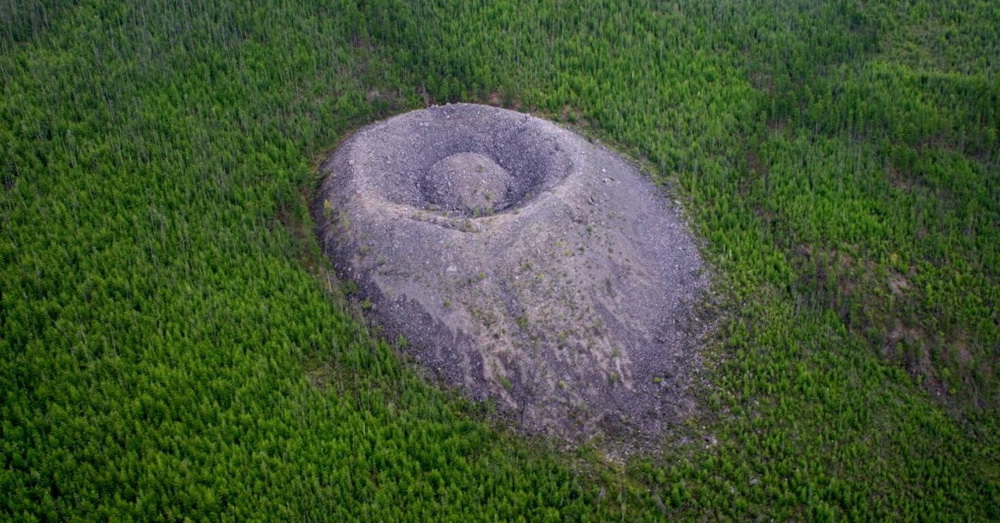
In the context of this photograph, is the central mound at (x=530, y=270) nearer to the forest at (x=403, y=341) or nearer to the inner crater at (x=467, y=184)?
the inner crater at (x=467, y=184)

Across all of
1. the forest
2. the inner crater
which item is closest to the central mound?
the inner crater

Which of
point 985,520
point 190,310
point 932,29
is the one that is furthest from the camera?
point 932,29

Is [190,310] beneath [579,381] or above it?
above

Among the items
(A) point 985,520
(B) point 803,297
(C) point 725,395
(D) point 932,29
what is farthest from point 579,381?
(D) point 932,29

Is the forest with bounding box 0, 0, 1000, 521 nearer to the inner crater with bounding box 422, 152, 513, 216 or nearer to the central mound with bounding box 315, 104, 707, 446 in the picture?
the central mound with bounding box 315, 104, 707, 446

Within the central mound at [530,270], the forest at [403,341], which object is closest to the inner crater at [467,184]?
the central mound at [530,270]

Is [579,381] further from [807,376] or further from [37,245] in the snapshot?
[37,245]

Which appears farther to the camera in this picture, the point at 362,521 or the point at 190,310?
the point at 190,310

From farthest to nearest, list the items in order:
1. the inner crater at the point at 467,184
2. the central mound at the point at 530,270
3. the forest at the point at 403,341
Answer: the inner crater at the point at 467,184 → the central mound at the point at 530,270 → the forest at the point at 403,341
